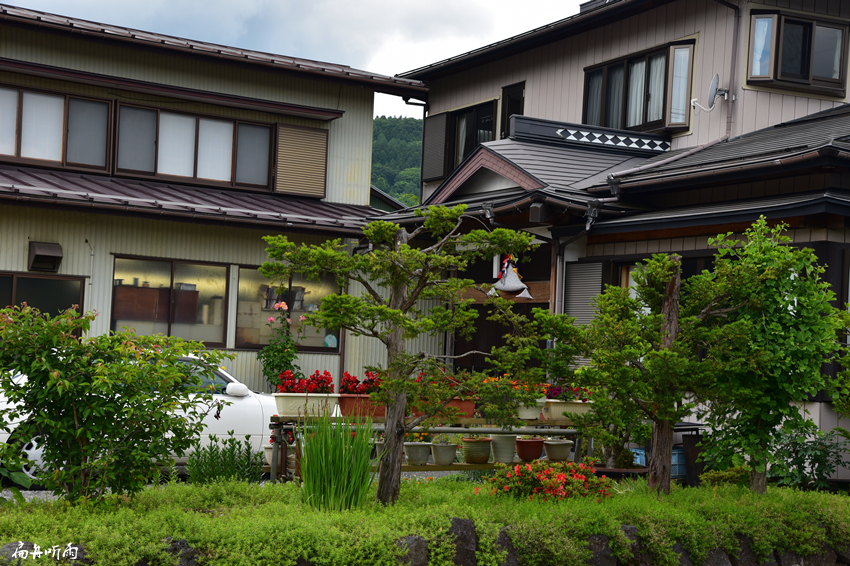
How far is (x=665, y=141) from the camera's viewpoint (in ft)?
46.7

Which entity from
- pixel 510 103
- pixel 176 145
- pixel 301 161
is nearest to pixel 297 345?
pixel 301 161

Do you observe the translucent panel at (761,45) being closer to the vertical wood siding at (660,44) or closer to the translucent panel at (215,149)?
the vertical wood siding at (660,44)

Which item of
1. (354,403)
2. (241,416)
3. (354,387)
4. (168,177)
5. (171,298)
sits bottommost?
(241,416)

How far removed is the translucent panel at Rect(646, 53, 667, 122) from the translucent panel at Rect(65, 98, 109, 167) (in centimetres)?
973

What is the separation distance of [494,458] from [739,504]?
8.18 feet

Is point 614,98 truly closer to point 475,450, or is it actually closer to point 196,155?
point 196,155

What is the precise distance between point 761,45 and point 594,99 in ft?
11.1

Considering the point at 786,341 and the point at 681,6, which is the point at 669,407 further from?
the point at 681,6

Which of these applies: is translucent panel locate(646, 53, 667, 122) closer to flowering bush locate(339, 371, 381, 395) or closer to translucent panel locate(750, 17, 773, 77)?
translucent panel locate(750, 17, 773, 77)

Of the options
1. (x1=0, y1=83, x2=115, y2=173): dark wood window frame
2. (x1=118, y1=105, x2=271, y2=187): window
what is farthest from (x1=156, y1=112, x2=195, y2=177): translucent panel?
(x1=0, y1=83, x2=115, y2=173): dark wood window frame

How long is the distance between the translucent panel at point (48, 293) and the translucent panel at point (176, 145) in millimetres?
2804

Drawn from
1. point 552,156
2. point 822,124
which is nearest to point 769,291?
point 822,124

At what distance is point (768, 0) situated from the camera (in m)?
13.0

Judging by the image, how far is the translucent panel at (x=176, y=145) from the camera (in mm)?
15008
